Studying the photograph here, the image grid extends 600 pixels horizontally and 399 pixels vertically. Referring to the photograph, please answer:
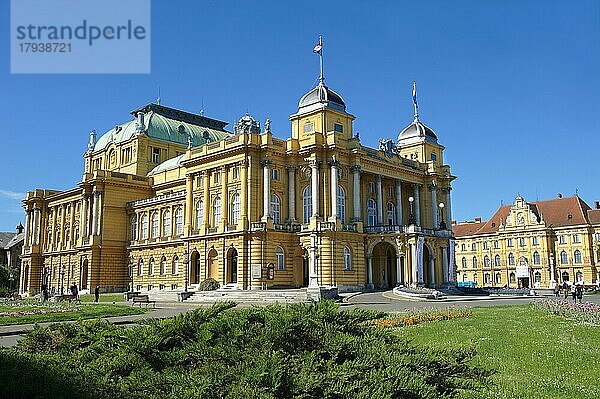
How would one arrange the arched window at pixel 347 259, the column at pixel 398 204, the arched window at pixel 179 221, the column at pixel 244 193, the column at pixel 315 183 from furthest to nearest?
the arched window at pixel 179 221 → the column at pixel 398 204 → the column at pixel 315 183 → the arched window at pixel 347 259 → the column at pixel 244 193

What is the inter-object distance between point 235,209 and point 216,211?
321cm

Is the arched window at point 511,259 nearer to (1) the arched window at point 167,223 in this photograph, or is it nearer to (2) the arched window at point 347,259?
(2) the arched window at point 347,259

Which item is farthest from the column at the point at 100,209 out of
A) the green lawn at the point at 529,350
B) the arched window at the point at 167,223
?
the green lawn at the point at 529,350

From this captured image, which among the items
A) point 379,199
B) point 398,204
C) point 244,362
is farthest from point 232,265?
point 244,362

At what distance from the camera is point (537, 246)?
4026 inches

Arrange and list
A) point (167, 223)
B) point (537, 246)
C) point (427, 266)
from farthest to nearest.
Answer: point (537, 246) → point (167, 223) → point (427, 266)

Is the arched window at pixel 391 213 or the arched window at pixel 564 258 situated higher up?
the arched window at pixel 391 213

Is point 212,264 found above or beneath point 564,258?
beneath

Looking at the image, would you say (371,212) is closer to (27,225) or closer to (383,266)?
(383,266)

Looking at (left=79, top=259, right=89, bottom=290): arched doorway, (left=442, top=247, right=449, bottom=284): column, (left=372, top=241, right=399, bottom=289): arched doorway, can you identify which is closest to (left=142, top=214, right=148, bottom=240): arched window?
(left=79, top=259, right=89, bottom=290): arched doorway

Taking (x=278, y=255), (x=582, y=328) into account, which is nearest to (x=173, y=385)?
(x=582, y=328)

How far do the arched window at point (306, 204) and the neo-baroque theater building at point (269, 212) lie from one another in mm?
103

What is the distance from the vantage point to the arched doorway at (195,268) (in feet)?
208

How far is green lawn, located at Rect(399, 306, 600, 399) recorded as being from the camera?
10.1 meters
